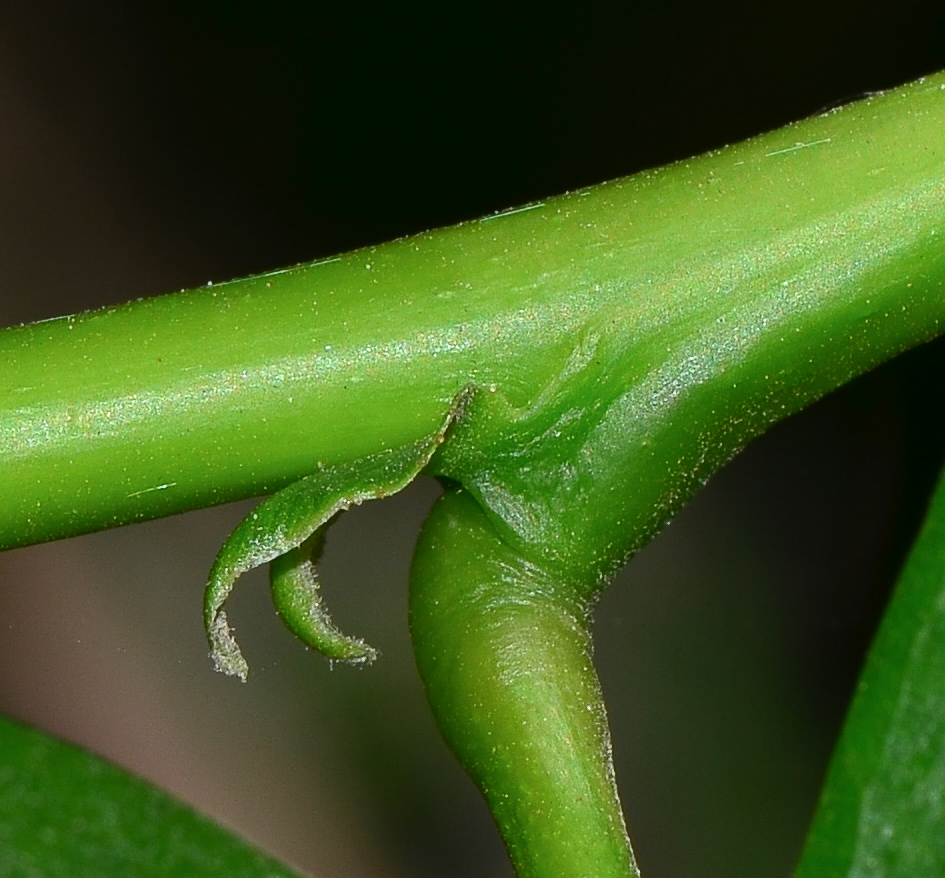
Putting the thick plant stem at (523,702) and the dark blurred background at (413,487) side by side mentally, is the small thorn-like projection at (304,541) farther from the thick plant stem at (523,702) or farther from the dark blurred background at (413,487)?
the dark blurred background at (413,487)

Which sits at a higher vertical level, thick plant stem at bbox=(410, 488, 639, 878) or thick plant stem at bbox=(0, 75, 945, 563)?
thick plant stem at bbox=(0, 75, 945, 563)

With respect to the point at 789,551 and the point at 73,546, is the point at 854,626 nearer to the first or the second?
the point at 789,551

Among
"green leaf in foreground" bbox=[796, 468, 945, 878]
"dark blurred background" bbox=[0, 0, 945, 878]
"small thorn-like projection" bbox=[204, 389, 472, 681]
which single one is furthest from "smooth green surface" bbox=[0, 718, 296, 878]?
"dark blurred background" bbox=[0, 0, 945, 878]

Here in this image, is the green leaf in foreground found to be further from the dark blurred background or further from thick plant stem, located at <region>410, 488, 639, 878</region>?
the dark blurred background

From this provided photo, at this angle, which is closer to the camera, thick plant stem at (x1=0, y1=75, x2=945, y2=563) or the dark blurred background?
thick plant stem at (x1=0, y1=75, x2=945, y2=563)

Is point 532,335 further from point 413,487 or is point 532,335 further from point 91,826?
point 413,487

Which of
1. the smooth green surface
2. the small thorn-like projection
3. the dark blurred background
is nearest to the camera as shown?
the small thorn-like projection
